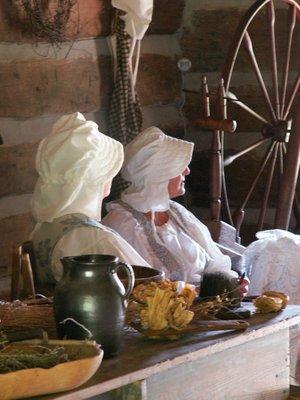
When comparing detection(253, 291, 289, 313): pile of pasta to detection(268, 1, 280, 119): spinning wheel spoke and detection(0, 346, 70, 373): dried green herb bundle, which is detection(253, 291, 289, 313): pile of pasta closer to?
detection(0, 346, 70, 373): dried green herb bundle

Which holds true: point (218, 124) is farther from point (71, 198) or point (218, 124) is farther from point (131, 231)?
point (71, 198)

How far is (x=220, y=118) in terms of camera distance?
14.2ft

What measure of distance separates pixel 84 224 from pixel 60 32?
1183mm

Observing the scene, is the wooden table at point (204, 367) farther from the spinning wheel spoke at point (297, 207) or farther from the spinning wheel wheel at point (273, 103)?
the spinning wheel spoke at point (297, 207)

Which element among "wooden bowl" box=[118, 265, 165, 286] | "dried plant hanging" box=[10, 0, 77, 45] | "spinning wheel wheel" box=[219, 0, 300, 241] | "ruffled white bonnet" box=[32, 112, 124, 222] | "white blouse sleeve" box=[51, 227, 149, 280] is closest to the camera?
"wooden bowl" box=[118, 265, 165, 286]

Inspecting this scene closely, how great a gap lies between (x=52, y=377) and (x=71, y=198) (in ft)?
4.44

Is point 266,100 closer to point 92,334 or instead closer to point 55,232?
point 55,232

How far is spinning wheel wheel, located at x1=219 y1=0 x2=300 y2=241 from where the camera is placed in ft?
15.2

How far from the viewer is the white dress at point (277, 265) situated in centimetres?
436

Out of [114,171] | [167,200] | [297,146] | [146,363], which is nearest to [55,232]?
[114,171]

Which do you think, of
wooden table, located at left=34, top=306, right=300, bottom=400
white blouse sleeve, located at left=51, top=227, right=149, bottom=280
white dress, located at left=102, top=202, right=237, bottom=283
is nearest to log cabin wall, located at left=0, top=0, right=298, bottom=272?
white blouse sleeve, located at left=51, top=227, right=149, bottom=280

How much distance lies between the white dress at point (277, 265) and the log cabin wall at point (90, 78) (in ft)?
2.58

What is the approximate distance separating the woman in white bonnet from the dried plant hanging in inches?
28.4

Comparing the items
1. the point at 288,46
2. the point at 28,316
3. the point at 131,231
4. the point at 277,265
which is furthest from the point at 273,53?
the point at 28,316
